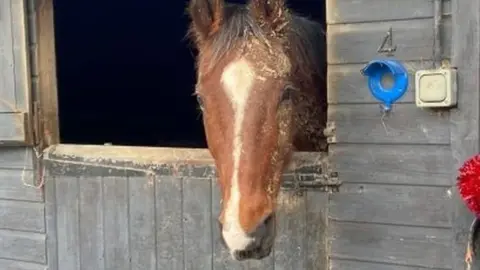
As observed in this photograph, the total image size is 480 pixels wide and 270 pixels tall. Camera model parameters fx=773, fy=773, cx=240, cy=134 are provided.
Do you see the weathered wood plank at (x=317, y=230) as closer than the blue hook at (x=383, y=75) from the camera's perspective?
No

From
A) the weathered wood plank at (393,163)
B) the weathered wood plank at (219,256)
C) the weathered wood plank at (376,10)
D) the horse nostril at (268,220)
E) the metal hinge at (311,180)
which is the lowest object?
the weathered wood plank at (219,256)

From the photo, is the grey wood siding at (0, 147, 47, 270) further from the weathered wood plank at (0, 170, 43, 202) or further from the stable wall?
the stable wall

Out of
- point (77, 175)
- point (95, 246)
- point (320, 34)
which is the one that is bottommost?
point (95, 246)

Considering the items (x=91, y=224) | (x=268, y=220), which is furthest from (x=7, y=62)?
(x=268, y=220)

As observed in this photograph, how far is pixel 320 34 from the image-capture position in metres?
2.92

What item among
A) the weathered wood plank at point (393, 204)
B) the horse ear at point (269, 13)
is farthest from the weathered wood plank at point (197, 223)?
the horse ear at point (269, 13)

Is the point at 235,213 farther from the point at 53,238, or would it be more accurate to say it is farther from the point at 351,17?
the point at 53,238

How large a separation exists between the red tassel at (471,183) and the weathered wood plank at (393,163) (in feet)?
0.62

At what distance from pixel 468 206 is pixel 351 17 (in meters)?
0.66

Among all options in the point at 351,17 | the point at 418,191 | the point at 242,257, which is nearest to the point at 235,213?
the point at 242,257

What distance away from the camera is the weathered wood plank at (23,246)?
120 inches

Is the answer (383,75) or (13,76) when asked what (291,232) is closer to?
(383,75)

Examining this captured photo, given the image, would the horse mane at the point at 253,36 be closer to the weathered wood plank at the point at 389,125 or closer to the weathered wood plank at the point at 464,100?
the weathered wood plank at the point at 389,125

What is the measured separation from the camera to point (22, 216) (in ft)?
10.2
